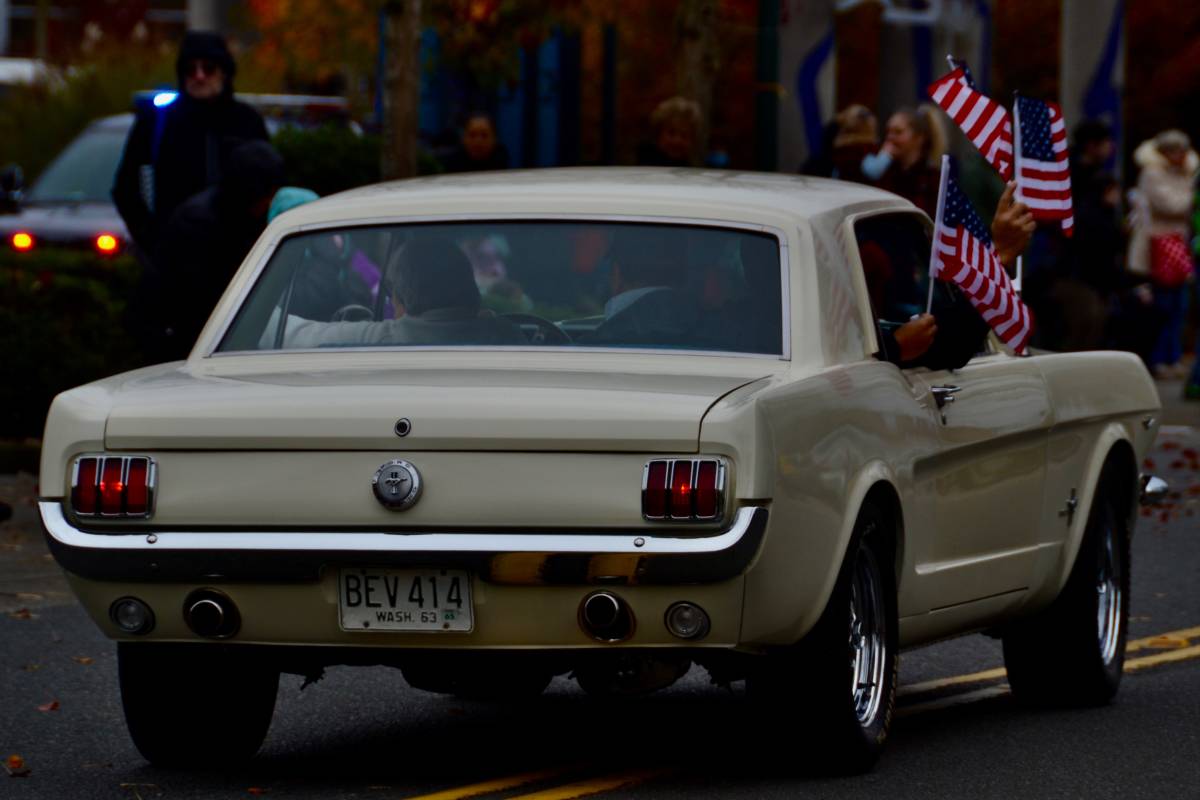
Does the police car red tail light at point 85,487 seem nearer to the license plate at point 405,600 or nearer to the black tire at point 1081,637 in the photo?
the license plate at point 405,600

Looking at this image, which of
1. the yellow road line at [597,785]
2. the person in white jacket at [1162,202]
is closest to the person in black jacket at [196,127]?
the yellow road line at [597,785]

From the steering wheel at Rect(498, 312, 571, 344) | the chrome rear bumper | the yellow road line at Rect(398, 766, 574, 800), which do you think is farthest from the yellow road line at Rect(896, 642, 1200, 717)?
the chrome rear bumper

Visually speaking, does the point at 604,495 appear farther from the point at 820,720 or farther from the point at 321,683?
the point at 321,683

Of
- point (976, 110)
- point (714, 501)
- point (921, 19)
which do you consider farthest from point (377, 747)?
point (921, 19)

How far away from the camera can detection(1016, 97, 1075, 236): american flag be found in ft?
29.9

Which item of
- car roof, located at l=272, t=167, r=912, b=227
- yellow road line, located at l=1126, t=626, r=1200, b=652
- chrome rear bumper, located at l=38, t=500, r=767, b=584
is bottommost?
yellow road line, located at l=1126, t=626, r=1200, b=652

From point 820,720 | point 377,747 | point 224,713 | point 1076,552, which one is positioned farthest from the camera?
point 1076,552

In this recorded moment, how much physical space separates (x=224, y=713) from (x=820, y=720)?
154cm

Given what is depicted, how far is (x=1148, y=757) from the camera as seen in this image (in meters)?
7.61

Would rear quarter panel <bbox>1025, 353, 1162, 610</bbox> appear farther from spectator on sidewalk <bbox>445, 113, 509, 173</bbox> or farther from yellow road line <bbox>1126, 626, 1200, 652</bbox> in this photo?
spectator on sidewalk <bbox>445, 113, 509, 173</bbox>

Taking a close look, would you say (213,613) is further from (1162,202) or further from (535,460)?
(1162,202)

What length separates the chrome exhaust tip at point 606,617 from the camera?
20.5ft

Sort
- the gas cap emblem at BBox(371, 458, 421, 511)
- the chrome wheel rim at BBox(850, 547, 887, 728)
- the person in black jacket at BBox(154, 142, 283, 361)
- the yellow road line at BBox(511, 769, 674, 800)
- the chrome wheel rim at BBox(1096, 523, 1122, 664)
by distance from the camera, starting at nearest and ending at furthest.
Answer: the gas cap emblem at BBox(371, 458, 421, 511) → the yellow road line at BBox(511, 769, 674, 800) → the chrome wheel rim at BBox(850, 547, 887, 728) → the chrome wheel rim at BBox(1096, 523, 1122, 664) → the person in black jacket at BBox(154, 142, 283, 361)

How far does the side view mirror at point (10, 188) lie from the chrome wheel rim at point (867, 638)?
11.8 meters
